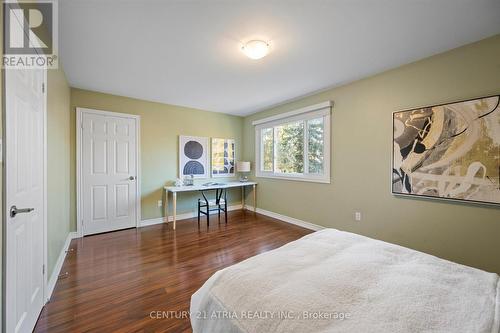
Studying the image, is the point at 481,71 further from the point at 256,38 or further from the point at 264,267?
the point at 264,267

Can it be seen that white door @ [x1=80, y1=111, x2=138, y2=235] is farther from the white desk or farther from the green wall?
the green wall

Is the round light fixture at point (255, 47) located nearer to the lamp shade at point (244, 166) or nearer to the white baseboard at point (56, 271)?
the white baseboard at point (56, 271)

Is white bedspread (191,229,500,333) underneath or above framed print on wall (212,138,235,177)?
underneath

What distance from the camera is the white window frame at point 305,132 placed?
137 inches

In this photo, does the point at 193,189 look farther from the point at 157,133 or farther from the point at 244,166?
the point at 244,166

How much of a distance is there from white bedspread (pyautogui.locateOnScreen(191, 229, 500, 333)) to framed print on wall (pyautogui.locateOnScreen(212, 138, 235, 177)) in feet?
12.4

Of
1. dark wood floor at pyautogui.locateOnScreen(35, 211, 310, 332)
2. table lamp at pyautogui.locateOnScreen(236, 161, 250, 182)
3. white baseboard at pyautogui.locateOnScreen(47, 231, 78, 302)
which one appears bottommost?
dark wood floor at pyautogui.locateOnScreen(35, 211, 310, 332)

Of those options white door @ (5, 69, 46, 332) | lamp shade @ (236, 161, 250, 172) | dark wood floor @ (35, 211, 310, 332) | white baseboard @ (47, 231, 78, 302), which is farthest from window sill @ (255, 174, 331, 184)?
white baseboard @ (47, 231, 78, 302)

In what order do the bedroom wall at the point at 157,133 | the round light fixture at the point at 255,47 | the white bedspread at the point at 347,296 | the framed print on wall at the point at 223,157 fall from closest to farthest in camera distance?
the white bedspread at the point at 347,296, the round light fixture at the point at 255,47, the bedroom wall at the point at 157,133, the framed print on wall at the point at 223,157

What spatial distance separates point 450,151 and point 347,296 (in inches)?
88.0

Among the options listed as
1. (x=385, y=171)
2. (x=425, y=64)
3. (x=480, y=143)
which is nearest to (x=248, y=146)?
(x=385, y=171)

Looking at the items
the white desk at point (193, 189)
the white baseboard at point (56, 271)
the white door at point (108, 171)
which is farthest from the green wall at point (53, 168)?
the white desk at point (193, 189)

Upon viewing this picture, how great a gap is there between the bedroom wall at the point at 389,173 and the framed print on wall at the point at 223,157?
1814mm

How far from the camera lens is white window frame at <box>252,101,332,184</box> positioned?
3480 mm
